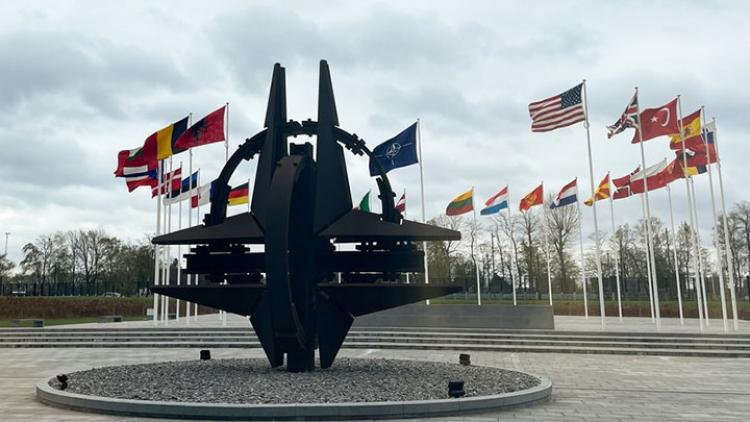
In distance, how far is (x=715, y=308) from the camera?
41.8 metres

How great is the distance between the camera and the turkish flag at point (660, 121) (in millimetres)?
24312

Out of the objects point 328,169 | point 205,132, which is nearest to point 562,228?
point 205,132

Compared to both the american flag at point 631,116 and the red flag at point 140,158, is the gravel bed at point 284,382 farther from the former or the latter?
the american flag at point 631,116

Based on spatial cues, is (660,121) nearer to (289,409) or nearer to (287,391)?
(287,391)

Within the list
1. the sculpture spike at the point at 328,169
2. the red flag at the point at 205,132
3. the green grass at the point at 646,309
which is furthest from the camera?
the green grass at the point at 646,309

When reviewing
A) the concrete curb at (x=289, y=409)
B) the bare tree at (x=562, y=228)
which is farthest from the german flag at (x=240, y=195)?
the bare tree at (x=562, y=228)

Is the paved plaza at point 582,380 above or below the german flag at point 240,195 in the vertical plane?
below

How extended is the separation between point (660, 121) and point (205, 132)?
1941cm

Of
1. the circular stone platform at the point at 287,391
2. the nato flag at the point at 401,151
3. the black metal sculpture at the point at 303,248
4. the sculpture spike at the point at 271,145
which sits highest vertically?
the nato flag at the point at 401,151

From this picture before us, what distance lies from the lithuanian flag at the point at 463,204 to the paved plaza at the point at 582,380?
11.0 m

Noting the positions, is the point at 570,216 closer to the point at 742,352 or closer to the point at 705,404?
the point at 742,352

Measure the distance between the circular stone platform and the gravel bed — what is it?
18 millimetres

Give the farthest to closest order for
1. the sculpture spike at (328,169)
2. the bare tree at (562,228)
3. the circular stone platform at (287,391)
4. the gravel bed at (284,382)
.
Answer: the bare tree at (562,228) < the sculpture spike at (328,169) < the gravel bed at (284,382) < the circular stone platform at (287,391)

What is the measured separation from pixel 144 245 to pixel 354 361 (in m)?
61.3
